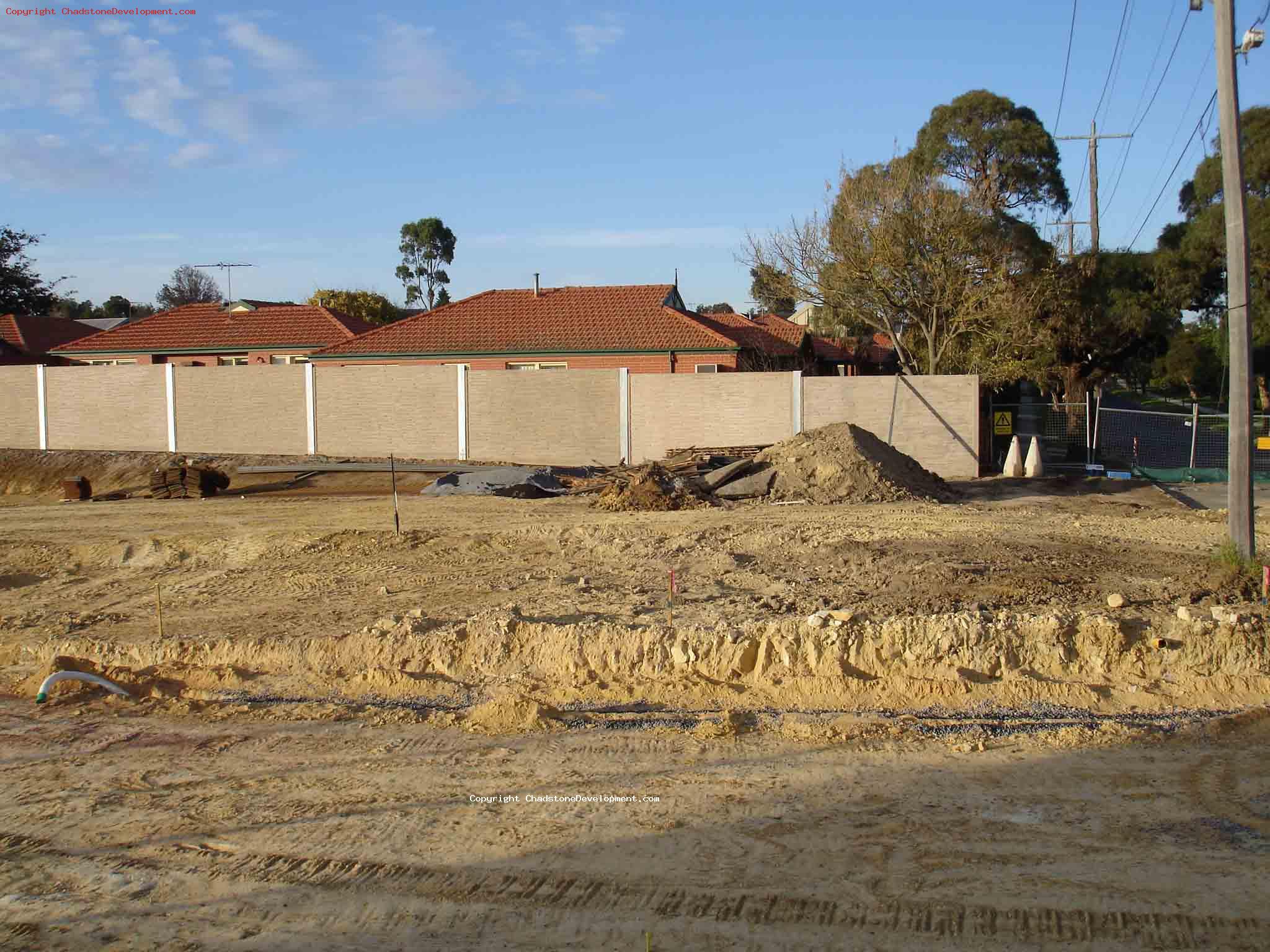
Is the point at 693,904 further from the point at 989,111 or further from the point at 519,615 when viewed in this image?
the point at 989,111

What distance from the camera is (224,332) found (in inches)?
1447

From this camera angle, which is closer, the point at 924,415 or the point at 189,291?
the point at 924,415

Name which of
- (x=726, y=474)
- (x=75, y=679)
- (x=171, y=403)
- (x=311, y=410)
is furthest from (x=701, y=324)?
(x=75, y=679)

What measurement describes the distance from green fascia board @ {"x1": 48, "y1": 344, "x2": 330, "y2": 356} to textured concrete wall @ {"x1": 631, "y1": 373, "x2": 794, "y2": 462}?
16627 mm

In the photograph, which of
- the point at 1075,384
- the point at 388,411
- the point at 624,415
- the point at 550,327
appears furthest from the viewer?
the point at 1075,384

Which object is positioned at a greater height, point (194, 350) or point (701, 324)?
point (701, 324)

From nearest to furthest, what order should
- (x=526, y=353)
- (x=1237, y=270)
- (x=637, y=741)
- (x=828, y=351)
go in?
(x=637, y=741) < (x=1237, y=270) < (x=526, y=353) < (x=828, y=351)

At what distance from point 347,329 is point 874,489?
82.5 feet

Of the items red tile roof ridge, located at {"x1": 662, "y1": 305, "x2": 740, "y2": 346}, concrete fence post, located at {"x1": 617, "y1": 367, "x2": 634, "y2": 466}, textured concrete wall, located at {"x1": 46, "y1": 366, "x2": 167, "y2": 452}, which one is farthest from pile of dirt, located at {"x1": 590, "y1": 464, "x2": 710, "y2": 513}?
textured concrete wall, located at {"x1": 46, "y1": 366, "x2": 167, "y2": 452}

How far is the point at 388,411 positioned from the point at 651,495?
10.4 metres

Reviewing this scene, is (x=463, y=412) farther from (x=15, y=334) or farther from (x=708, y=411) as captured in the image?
(x=15, y=334)

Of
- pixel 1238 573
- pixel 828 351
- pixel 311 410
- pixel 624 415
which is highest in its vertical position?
pixel 828 351

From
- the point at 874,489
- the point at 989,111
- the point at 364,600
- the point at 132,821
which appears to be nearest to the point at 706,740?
the point at 132,821

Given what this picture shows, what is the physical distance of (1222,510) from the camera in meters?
15.9
